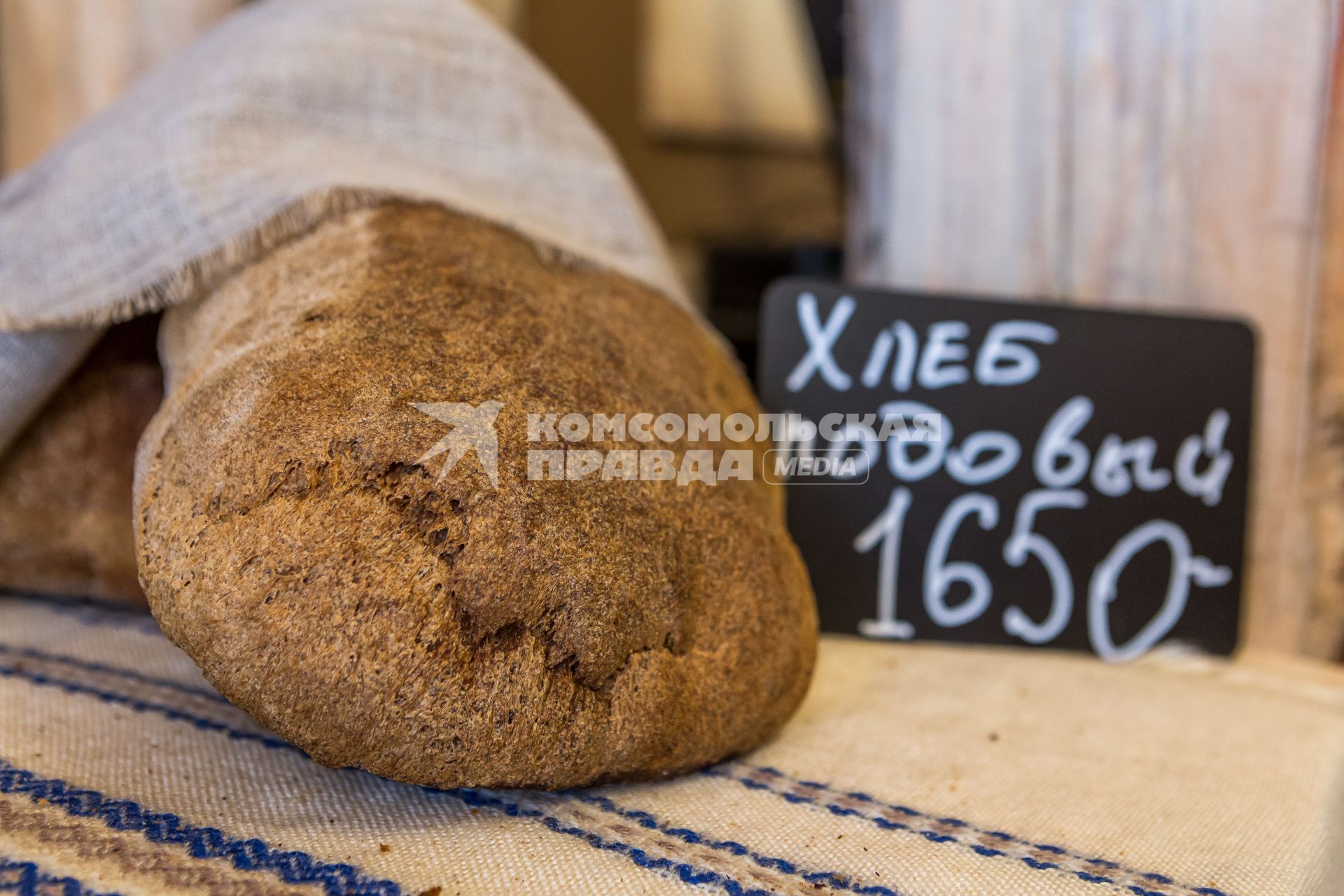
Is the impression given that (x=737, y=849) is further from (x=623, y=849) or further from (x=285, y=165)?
(x=285, y=165)

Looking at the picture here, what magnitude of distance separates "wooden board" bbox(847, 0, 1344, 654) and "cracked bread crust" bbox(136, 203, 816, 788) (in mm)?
757

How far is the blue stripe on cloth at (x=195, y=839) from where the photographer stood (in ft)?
2.10

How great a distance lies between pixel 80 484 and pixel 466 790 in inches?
25.5

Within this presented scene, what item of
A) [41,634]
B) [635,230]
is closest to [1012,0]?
[635,230]

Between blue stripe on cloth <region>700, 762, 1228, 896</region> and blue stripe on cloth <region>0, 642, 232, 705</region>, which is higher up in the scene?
blue stripe on cloth <region>0, 642, 232, 705</region>

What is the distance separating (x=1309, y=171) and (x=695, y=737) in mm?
1134

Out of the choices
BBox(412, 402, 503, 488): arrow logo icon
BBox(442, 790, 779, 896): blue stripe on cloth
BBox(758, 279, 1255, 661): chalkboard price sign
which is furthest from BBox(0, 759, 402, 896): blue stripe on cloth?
BBox(758, 279, 1255, 661): chalkboard price sign

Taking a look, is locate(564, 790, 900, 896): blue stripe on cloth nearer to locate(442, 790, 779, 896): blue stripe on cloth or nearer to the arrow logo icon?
locate(442, 790, 779, 896): blue stripe on cloth

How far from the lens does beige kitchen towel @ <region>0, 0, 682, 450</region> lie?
989 mm

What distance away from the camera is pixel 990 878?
0.71m

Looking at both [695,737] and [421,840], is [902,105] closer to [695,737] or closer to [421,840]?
[695,737]

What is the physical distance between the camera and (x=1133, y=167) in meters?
1.40

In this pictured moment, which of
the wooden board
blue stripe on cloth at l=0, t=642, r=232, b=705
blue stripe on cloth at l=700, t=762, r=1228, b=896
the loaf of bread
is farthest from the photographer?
the wooden board

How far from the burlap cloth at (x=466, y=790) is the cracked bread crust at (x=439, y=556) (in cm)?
7
